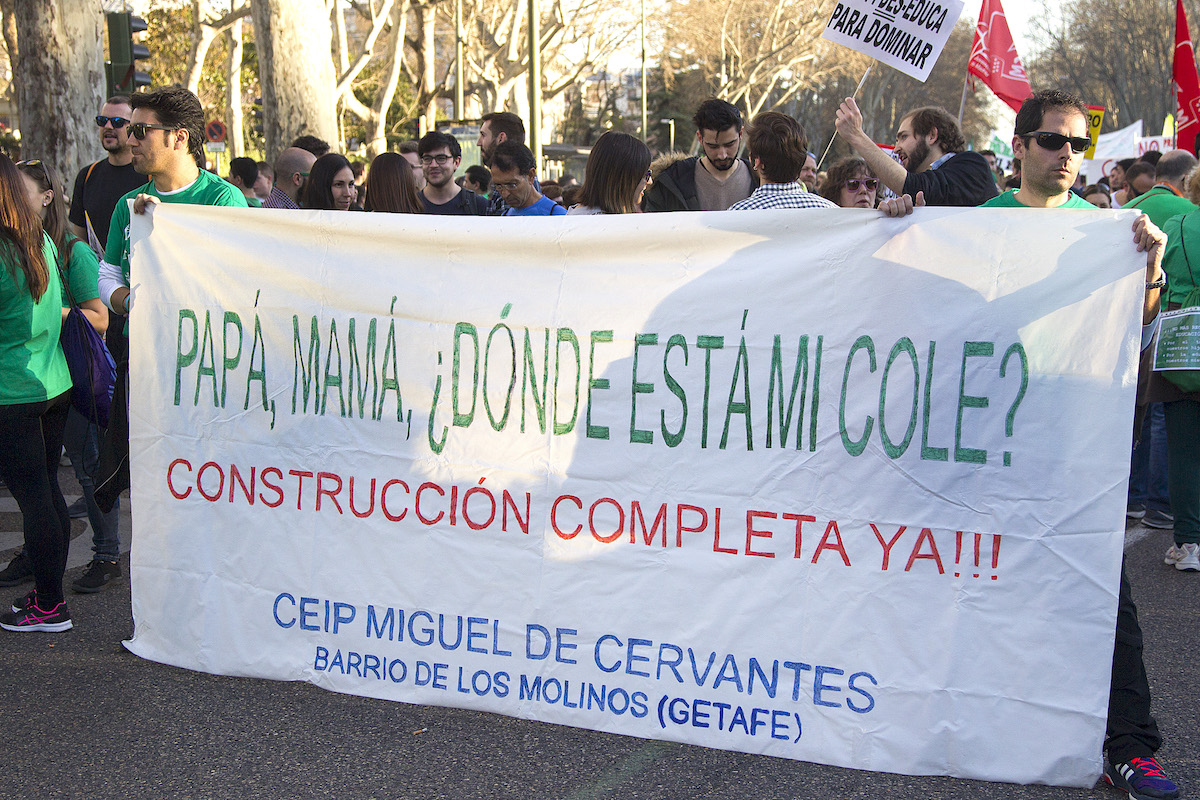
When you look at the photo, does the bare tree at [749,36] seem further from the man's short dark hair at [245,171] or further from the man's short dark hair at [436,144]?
the man's short dark hair at [436,144]

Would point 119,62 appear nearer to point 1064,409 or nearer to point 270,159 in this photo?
point 270,159

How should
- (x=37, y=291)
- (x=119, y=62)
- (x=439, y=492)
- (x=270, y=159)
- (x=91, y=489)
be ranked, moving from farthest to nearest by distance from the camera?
(x=270, y=159) < (x=119, y=62) < (x=91, y=489) < (x=37, y=291) < (x=439, y=492)

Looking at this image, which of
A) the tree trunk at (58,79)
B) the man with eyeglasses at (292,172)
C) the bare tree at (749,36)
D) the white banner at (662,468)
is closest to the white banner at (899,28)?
the white banner at (662,468)

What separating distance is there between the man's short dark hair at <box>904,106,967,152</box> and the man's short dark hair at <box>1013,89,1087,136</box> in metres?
1.66

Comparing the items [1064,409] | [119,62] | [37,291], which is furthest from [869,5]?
[119,62]

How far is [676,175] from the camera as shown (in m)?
5.25

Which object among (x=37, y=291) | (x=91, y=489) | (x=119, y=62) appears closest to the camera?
(x=37, y=291)

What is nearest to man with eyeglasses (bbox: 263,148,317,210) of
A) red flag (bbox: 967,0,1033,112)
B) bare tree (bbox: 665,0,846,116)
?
red flag (bbox: 967,0,1033,112)

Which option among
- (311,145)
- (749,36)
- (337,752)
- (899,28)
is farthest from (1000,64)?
(749,36)

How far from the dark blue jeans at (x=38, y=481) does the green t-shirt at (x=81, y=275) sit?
0.43 meters

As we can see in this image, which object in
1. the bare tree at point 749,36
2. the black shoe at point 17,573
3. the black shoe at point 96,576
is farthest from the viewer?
the bare tree at point 749,36

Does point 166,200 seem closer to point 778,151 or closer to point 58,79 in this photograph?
point 778,151

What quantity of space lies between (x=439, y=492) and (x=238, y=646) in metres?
0.88

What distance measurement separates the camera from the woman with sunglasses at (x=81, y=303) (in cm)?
450
